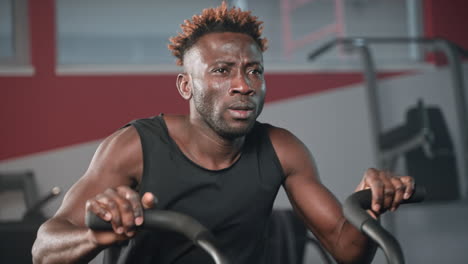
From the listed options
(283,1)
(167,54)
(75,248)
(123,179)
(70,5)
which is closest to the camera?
(75,248)

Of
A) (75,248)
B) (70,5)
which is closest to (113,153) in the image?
(75,248)

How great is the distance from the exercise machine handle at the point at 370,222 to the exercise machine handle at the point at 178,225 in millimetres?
264

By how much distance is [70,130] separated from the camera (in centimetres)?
329

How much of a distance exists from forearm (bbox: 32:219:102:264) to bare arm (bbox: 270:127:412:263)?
63 centimetres

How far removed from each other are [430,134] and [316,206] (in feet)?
5.98

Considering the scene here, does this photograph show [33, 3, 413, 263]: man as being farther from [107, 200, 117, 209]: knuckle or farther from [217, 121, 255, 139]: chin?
[107, 200, 117, 209]: knuckle

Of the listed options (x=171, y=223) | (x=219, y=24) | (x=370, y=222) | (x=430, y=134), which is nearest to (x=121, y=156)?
(x=219, y=24)

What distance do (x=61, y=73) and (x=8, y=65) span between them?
299 millimetres

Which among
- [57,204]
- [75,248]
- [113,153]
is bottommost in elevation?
[57,204]

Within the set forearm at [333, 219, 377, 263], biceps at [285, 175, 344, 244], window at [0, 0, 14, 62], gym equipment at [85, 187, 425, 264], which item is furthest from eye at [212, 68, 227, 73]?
window at [0, 0, 14, 62]

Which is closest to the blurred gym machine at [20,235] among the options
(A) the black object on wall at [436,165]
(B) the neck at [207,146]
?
(B) the neck at [207,146]

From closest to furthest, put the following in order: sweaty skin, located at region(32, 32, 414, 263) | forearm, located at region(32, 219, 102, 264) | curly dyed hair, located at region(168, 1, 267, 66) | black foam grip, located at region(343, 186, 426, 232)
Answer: black foam grip, located at region(343, 186, 426, 232) < forearm, located at region(32, 219, 102, 264) < sweaty skin, located at region(32, 32, 414, 263) < curly dyed hair, located at region(168, 1, 267, 66)

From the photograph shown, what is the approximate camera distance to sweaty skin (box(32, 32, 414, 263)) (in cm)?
133

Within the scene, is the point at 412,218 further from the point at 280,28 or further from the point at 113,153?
the point at 113,153
